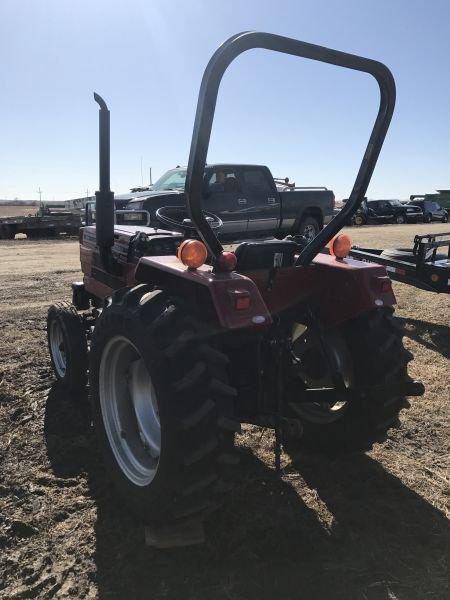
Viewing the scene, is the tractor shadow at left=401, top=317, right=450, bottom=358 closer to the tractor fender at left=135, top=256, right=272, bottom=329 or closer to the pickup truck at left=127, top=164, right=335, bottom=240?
the tractor fender at left=135, top=256, right=272, bottom=329

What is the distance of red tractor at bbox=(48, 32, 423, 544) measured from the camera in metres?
2.21

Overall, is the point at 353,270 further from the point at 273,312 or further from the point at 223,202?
the point at 223,202

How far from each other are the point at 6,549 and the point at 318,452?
185 cm

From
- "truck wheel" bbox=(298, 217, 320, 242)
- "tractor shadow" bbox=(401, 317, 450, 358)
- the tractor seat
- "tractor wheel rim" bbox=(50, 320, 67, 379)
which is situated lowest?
"tractor shadow" bbox=(401, 317, 450, 358)

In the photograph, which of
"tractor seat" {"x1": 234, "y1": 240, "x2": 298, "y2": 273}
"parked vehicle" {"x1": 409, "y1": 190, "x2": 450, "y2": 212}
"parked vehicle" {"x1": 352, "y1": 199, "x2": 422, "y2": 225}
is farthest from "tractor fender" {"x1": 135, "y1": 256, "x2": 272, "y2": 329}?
"parked vehicle" {"x1": 409, "y1": 190, "x2": 450, "y2": 212}

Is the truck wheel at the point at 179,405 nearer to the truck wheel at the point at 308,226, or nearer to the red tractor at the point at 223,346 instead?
the red tractor at the point at 223,346

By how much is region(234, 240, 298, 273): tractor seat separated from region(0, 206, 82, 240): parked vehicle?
64.0 feet

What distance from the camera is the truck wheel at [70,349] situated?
13.3ft

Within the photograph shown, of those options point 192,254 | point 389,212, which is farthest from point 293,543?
point 389,212

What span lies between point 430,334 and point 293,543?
14.4ft

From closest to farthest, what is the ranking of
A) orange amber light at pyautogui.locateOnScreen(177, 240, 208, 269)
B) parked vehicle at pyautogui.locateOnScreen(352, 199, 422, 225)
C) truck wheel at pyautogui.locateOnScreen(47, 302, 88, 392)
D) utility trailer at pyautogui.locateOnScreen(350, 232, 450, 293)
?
orange amber light at pyautogui.locateOnScreen(177, 240, 208, 269)
truck wheel at pyautogui.locateOnScreen(47, 302, 88, 392)
utility trailer at pyautogui.locateOnScreen(350, 232, 450, 293)
parked vehicle at pyautogui.locateOnScreen(352, 199, 422, 225)

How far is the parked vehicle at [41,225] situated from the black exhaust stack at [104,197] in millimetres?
18556

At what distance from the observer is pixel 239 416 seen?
267 centimetres

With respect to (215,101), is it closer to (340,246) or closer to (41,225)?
(340,246)
